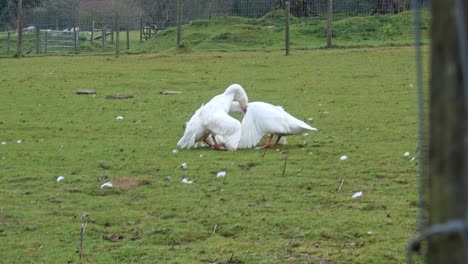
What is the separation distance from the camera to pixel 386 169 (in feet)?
26.5

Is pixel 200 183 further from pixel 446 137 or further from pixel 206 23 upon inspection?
pixel 206 23

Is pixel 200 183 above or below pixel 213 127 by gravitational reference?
below

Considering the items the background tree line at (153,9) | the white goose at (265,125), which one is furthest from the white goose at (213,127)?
the background tree line at (153,9)

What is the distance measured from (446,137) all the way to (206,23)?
95.1ft

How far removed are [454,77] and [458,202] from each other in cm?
26

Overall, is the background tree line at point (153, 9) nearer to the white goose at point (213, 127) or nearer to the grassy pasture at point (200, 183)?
the grassy pasture at point (200, 183)

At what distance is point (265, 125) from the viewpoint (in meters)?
9.44

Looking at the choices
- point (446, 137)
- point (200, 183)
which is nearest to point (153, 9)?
point (200, 183)

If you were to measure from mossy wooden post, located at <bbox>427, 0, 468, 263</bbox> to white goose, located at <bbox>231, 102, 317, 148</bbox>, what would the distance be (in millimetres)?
7461

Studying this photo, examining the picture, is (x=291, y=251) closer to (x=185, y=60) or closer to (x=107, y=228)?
(x=107, y=228)

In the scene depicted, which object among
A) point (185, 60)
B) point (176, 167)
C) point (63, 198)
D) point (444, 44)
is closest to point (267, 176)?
point (176, 167)

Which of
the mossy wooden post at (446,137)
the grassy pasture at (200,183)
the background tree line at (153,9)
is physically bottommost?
the grassy pasture at (200,183)

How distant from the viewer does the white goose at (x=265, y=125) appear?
941 centimetres

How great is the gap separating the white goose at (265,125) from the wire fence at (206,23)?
1571 centimetres
